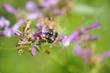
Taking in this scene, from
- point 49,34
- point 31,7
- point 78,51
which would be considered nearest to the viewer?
point 49,34

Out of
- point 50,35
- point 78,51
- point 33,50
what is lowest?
point 33,50

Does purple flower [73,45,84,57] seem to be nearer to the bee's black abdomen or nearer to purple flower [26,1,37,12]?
purple flower [26,1,37,12]

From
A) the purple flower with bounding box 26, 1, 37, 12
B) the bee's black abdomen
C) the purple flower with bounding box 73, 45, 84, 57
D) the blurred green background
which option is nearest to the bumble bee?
the bee's black abdomen

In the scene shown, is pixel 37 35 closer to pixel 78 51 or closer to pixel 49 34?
pixel 49 34

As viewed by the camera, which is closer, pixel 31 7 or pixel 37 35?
pixel 37 35

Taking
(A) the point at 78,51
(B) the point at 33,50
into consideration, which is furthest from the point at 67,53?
(B) the point at 33,50

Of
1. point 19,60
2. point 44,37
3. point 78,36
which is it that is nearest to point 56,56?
point 78,36

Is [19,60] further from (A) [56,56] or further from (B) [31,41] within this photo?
(B) [31,41]

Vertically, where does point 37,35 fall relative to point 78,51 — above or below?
below
